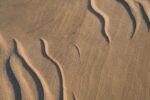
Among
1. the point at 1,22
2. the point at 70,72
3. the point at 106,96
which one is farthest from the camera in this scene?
the point at 1,22

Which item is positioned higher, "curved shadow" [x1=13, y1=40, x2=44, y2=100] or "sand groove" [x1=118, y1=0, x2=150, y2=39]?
"sand groove" [x1=118, y1=0, x2=150, y2=39]

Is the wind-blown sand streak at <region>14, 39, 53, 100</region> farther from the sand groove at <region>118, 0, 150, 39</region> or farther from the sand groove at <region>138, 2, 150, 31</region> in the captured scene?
the sand groove at <region>138, 2, 150, 31</region>

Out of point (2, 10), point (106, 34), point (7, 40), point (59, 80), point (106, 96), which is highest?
point (2, 10)

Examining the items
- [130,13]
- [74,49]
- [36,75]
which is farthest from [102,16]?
[36,75]

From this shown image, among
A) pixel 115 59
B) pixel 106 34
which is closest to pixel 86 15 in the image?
pixel 106 34

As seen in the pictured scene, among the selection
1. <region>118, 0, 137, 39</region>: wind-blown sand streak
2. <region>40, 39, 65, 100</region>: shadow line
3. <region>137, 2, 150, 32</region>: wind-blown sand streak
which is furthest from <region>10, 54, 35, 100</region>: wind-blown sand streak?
<region>137, 2, 150, 32</region>: wind-blown sand streak

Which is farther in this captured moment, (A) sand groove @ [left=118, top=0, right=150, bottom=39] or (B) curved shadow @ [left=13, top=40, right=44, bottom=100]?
(A) sand groove @ [left=118, top=0, right=150, bottom=39]

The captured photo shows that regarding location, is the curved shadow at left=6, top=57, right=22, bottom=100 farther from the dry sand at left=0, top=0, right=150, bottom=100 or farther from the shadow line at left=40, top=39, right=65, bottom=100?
the shadow line at left=40, top=39, right=65, bottom=100

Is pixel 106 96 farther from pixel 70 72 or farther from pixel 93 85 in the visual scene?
pixel 70 72
